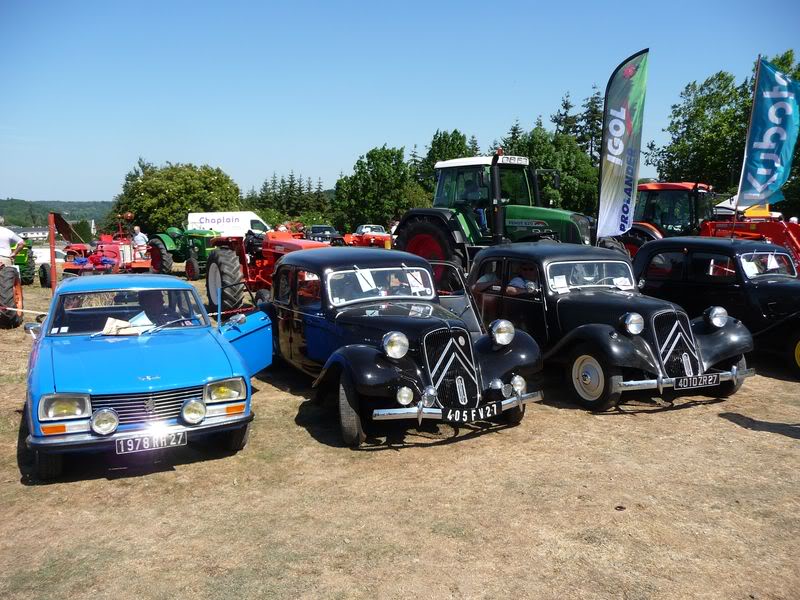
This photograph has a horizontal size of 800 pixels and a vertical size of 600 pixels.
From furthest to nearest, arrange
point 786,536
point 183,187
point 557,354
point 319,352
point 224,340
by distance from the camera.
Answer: point 183,187, point 557,354, point 319,352, point 224,340, point 786,536

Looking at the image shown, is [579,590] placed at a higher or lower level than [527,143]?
lower

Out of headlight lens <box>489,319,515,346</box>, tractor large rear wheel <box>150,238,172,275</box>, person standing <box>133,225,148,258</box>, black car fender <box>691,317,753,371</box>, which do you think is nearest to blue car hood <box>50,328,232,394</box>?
headlight lens <box>489,319,515,346</box>

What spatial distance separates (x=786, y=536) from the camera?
4023 mm

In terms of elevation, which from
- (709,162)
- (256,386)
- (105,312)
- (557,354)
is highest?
(709,162)

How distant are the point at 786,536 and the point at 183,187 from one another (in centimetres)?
4933

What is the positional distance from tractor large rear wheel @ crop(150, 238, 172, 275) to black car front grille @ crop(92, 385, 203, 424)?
15.2m

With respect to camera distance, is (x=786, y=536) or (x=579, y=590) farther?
(x=786, y=536)

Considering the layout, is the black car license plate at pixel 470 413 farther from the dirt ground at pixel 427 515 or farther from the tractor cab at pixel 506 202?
the tractor cab at pixel 506 202

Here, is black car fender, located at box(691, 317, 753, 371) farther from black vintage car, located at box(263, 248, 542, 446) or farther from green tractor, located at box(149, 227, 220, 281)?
green tractor, located at box(149, 227, 220, 281)

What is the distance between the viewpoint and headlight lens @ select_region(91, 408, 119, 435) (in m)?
4.50

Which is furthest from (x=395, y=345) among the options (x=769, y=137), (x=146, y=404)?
(x=769, y=137)

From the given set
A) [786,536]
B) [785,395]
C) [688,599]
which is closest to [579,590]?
[688,599]

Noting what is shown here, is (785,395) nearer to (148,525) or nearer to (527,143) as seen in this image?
(148,525)

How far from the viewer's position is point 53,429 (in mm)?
4449
